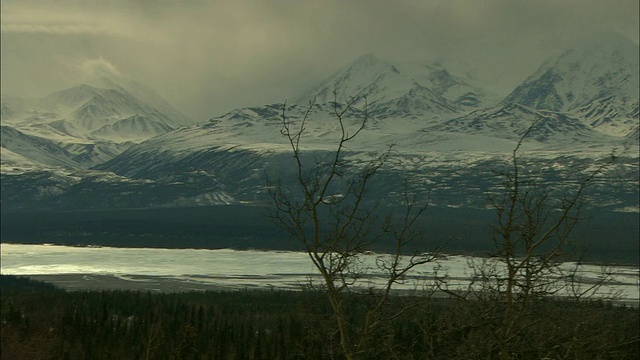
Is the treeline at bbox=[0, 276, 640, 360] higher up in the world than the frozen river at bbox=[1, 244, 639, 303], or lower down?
lower down

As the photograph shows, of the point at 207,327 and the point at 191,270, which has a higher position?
the point at 191,270

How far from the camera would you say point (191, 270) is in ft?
506

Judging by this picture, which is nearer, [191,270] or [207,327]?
[207,327]

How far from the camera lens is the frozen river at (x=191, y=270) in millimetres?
125812

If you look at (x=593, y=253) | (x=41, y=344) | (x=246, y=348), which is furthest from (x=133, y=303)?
(x=593, y=253)

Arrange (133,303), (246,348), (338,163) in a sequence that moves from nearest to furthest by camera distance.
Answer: (338,163), (246,348), (133,303)

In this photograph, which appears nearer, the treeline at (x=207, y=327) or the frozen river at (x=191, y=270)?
the treeline at (x=207, y=327)

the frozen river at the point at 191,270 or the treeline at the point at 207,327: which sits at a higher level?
the frozen river at the point at 191,270

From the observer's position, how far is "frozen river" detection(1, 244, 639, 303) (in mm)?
125812

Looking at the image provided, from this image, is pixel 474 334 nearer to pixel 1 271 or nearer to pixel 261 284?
pixel 261 284

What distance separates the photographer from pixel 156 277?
13925 centimetres

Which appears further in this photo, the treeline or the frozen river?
the frozen river

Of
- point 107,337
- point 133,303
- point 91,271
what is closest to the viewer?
point 107,337

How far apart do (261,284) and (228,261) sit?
51.8 m
